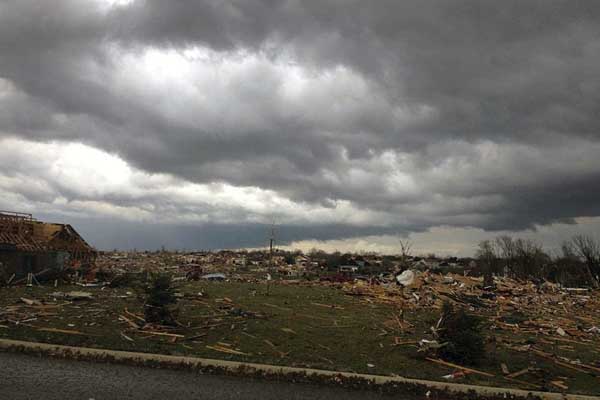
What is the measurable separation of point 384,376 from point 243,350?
3.57 meters

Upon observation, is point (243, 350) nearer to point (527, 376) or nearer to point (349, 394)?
point (349, 394)

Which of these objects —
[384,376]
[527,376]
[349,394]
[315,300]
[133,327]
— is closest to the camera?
[349,394]

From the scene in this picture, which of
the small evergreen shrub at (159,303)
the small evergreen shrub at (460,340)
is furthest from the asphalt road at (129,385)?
the small evergreen shrub at (159,303)

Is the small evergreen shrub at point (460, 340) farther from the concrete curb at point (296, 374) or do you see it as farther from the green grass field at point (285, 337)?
the concrete curb at point (296, 374)

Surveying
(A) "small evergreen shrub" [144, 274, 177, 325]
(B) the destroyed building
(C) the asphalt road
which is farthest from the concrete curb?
(B) the destroyed building

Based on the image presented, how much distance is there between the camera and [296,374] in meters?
8.55

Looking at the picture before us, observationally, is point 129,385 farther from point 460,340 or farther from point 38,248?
point 38,248

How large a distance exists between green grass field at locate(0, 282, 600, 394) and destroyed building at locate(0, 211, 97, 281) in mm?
10795

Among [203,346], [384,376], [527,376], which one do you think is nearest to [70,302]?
[203,346]

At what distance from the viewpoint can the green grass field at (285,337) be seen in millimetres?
9992

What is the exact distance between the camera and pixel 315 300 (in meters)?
22.1

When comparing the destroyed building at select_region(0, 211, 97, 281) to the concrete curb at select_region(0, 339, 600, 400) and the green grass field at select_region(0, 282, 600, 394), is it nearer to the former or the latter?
the green grass field at select_region(0, 282, 600, 394)

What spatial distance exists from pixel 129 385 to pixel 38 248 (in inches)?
1076

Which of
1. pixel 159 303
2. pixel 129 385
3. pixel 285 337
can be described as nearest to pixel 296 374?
pixel 129 385
